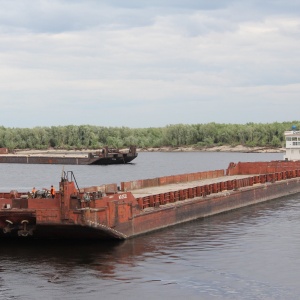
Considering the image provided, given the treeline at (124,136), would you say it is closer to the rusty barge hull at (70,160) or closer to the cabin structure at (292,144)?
the rusty barge hull at (70,160)

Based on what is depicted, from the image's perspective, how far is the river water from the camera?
69.6 ft

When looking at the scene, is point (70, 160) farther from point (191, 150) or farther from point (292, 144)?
point (191, 150)

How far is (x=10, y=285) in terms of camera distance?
21906 millimetres

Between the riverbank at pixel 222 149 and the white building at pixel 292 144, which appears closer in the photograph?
the white building at pixel 292 144

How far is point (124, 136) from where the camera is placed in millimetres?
197500

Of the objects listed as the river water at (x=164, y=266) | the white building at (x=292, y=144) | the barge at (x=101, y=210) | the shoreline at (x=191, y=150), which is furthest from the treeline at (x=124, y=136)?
the river water at (x=164, y=266)

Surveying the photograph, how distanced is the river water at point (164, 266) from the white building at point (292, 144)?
1126 inches

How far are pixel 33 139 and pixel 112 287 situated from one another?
169 metres

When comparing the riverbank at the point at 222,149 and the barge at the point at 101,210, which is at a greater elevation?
the riverbank at the point at 222,149

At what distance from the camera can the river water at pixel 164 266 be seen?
69.6 ft

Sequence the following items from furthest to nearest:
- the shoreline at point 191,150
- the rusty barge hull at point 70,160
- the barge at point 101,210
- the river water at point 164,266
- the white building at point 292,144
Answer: the shoreline at point 191,150 < the rusty barge hull at point 70,160 < the white building at point 292,144 < the barge at point 101,210 < the river water at point 164,266

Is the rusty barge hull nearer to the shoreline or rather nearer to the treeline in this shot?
the shoreline

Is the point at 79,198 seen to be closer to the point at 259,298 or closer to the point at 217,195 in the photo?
the point at 259,298

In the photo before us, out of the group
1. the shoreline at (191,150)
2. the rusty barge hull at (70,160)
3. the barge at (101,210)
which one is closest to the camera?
the barge at (101,210)
